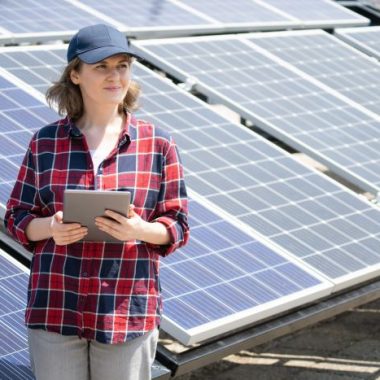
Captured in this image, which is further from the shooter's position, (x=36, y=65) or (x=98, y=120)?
(x=36, y=65)

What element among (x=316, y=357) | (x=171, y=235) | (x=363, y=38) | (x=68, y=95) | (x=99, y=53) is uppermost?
(x=99, y=53)

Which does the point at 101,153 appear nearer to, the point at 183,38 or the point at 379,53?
the point at 183,38

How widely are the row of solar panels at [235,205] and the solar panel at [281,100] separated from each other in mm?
24

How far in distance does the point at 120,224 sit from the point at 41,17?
5762mm

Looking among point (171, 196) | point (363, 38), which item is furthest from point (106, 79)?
point (363, 38)

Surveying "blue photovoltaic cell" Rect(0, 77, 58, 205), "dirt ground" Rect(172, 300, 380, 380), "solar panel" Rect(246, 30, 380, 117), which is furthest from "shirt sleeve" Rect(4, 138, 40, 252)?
"solar panel" Rect(246, 30, 380, 117)

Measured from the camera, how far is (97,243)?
14.0 ft

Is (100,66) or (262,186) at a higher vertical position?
(100,66)

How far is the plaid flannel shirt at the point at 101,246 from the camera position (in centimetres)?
426

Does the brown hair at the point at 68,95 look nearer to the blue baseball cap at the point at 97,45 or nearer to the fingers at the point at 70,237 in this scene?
the blue baseball cap at the point at 97,45

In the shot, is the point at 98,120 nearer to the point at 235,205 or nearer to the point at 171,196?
the point at 171,196

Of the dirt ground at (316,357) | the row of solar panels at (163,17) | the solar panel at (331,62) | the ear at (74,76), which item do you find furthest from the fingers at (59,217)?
the solar panel at (331,62)

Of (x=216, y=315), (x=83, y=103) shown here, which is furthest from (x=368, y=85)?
(x=83, y=103)

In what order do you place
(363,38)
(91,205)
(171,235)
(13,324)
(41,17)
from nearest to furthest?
(91,205) < (171,235) < (13,324) < (41,17) < (363,38)
